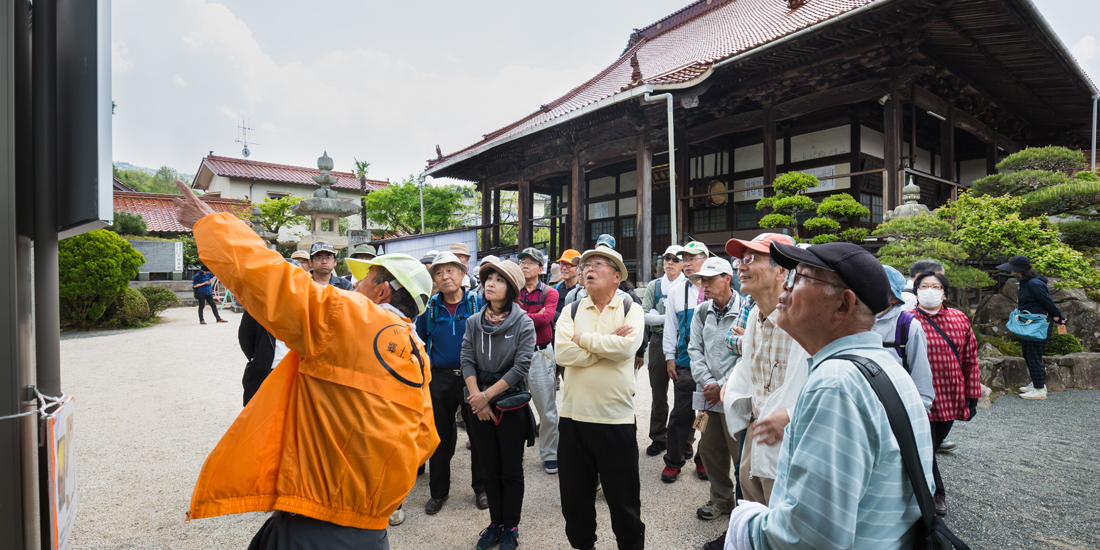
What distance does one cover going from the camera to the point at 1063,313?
24.6 feet

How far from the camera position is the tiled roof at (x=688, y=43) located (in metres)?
8.32

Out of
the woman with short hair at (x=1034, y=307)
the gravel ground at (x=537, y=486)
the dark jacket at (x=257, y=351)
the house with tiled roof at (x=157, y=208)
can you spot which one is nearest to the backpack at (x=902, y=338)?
the gravel ground at (x=537, y=486)

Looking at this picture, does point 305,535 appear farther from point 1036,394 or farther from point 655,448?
point 1036,394

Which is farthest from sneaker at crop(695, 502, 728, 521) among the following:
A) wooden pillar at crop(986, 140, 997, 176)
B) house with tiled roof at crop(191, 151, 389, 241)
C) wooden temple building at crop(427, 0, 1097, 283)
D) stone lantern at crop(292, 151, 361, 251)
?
house with tiled roof at crop(191, 151, 389, 241)

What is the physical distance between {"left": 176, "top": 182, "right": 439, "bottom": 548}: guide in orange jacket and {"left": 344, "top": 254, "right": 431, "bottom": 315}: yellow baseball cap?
1.20ft

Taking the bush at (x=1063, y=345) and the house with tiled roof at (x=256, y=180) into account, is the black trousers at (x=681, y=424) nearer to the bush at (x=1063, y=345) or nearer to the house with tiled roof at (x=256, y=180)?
the bush at (x=1063, y=345)

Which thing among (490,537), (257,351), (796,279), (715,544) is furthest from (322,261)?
(796,279)

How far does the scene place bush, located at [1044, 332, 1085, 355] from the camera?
704 centimetres

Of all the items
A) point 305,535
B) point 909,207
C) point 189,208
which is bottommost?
point 305,535

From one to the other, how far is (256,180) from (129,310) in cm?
2164

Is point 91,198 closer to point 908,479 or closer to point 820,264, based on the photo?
point 820,264

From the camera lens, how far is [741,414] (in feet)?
8.02

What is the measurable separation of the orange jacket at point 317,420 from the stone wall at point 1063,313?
8999 mm

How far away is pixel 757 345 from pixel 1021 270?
606cm
